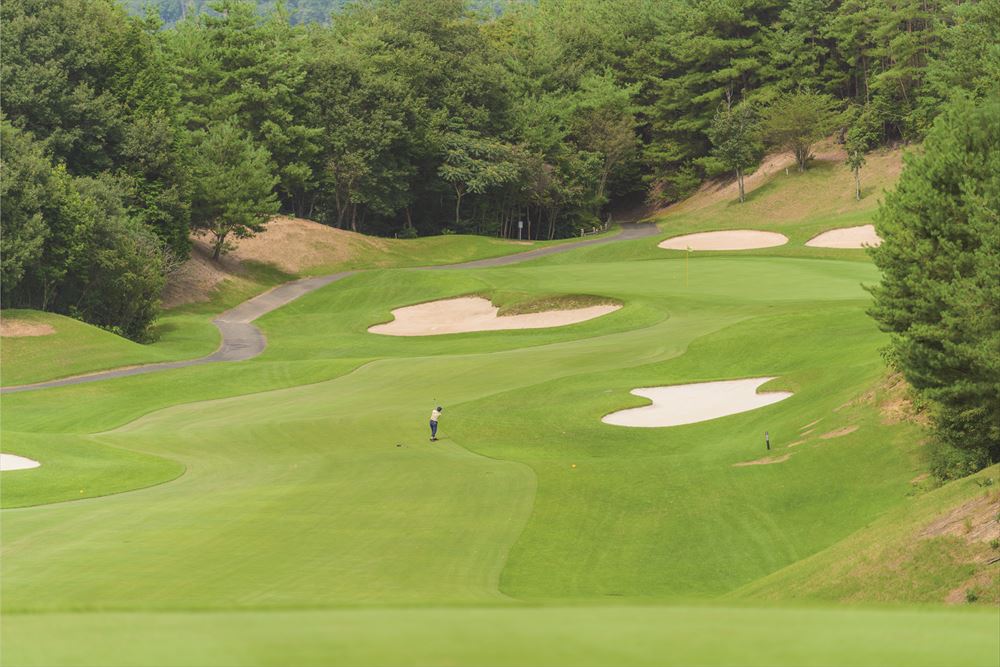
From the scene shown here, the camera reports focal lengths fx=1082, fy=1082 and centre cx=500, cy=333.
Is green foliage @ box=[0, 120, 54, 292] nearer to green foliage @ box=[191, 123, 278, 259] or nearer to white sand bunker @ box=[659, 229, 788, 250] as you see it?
green foliage @ box=[191, 123, 278, 259]

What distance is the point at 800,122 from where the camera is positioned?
93875 millimetres

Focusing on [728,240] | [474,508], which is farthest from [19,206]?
[728,240]

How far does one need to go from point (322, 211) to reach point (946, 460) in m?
82.2

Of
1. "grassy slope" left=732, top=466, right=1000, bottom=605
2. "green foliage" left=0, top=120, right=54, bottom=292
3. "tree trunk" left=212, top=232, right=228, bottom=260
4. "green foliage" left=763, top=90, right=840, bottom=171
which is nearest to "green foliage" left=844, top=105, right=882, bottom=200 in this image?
"green foliage" left=763, top=90, right=840, bottom=171

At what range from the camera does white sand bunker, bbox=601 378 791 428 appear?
32.2 meters

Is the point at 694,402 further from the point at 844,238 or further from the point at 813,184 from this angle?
the point at 813,184

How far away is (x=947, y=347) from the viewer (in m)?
21.6

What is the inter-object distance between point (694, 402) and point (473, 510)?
46.9ft

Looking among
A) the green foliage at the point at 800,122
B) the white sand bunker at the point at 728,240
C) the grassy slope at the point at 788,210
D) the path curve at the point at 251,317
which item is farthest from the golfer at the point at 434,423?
the green foliage at the point at 800,122

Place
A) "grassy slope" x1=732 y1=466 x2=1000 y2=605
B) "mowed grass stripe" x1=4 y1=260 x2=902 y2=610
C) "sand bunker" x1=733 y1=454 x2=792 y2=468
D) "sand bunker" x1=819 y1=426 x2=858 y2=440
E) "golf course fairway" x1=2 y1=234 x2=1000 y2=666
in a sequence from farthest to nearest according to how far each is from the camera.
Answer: "sand bunker" x1=819 y1=426 x2=858 y2=440
"sand bunker" x1=733 y1=454 x2=792 y2=468
"mowed grass stripe" x1=4 y1=260 x2=902 y2=610
"grassy slope" x1=732 y1=466 x2=1000 y2=605
"golf course fairway" x1=2 y1=234 x2=1000 y2=666

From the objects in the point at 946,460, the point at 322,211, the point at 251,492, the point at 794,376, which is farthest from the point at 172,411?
the point at 322,211

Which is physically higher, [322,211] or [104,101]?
[104,101]

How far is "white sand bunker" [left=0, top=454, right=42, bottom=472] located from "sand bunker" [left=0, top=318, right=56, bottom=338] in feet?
77.1

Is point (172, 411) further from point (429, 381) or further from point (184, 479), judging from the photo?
point (184, 479)
